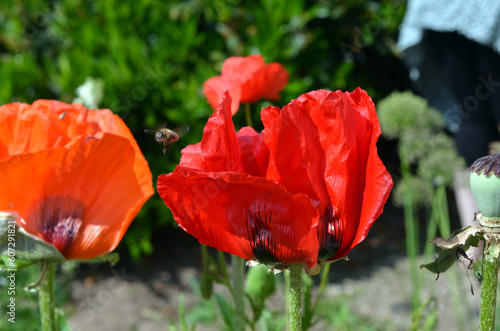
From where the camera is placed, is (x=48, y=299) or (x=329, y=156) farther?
(x=48, y=299)

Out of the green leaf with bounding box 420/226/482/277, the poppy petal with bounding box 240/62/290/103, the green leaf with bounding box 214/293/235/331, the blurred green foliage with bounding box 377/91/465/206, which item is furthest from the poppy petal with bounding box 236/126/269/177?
the blurred green foliage with bounding box 377/91/465/206

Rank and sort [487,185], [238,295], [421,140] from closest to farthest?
[487,185]
[238,295]
[421,140]

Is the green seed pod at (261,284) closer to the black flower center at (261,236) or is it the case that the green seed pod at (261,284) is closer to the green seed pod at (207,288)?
the green seed pod at (207,288)

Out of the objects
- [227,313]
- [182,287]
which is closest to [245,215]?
[227,313]

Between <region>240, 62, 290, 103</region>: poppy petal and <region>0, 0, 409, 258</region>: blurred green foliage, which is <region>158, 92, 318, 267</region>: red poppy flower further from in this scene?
<region>0, 0, 409, 258</region>: blurred green foliage

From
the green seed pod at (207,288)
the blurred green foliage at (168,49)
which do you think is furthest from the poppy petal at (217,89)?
the blurred green foliage at (168,49)

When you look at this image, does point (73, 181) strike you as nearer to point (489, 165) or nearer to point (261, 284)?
point (489, 165)

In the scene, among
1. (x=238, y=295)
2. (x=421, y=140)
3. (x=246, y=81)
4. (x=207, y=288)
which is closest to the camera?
(x=238, y=295)
